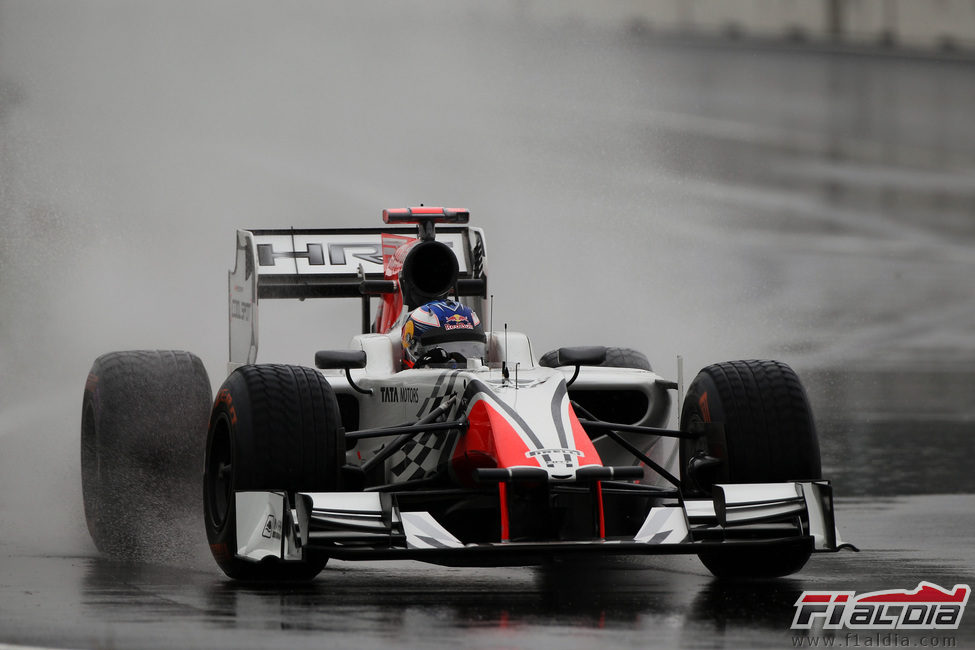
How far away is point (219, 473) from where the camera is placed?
1155 cm

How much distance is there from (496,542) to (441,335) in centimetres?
223

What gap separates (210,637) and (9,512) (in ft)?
21.5

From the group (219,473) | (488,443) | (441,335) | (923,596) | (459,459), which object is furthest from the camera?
(441,335)

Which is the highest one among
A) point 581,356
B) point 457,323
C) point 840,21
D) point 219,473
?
point 840,21

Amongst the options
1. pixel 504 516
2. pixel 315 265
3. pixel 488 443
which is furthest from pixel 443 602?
pixel 315 265

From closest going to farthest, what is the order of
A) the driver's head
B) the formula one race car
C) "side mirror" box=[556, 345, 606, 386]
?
the formula one race car
"side mirror" box=[556, 345, 606, 386]
the driver's head

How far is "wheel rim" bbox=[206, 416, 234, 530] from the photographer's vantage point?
11.4 metres

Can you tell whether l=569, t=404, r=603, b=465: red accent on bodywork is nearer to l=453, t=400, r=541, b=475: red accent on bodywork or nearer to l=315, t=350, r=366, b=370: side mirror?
l=453, t=400, r=541, b=475: red accent on bodywork

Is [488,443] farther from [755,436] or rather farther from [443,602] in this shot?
[755,436]

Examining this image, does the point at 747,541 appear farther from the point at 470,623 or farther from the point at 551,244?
the point at 551,244

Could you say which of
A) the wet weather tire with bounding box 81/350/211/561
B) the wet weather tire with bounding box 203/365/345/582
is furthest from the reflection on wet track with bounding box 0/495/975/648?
the wet weather tire with bounding box 81/350/211/561

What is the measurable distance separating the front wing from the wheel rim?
582 mm

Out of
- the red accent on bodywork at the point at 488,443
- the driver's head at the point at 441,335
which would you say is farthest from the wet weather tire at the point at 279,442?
the driver's head at the point at 441,335

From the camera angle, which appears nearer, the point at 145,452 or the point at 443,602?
the point at 443,602
